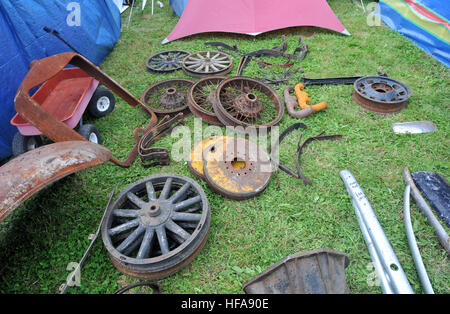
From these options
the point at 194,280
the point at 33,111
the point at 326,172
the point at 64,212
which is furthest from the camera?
the point at 326,172

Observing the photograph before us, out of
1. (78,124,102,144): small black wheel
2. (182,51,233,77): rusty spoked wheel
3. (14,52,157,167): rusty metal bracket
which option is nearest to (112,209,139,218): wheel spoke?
(14,52,157,167): rusty metal bracket

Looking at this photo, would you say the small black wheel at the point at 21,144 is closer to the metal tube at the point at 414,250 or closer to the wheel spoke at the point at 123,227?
the wheel spoke at the point at 123,227

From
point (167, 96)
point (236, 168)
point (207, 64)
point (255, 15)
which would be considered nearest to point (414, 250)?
point (236, 168)

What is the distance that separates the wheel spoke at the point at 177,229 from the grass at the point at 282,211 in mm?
321

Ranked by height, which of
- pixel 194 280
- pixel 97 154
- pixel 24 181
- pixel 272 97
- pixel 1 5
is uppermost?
pixel 1 5

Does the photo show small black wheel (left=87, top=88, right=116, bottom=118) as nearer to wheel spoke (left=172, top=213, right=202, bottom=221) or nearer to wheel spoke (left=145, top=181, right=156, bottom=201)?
wheel spoke (left=145, top=181, right=156, bottom=201)

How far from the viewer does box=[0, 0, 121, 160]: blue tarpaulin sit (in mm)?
3418

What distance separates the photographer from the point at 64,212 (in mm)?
2809

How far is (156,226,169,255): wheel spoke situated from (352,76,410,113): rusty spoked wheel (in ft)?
12.5

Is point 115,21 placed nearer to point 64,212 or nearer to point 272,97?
point 272,97

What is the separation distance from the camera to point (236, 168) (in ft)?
10.1

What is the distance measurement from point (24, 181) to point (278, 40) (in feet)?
19.8

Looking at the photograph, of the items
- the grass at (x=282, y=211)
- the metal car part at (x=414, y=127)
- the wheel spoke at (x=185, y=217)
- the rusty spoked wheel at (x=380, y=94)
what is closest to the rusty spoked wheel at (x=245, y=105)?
the grass at (x=282, y=211)
